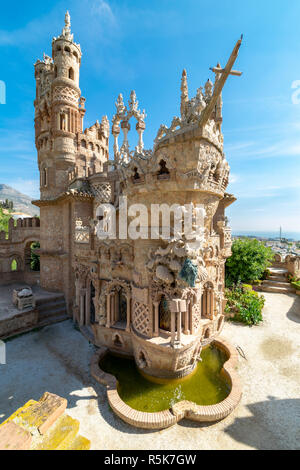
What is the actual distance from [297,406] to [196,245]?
26.3ft

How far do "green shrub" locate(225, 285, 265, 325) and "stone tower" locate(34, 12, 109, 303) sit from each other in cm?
1410

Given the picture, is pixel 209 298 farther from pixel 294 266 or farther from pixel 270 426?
pixel 294 266

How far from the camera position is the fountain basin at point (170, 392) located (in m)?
7.55

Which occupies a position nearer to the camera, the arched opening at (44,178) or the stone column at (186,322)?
the stone column at (186,322)

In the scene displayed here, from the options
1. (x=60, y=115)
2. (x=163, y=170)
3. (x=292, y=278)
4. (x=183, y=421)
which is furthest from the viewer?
(x=292, y=278)

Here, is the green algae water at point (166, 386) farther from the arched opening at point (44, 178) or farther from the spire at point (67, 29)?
the spire at point (67, 29)

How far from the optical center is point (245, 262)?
69.4 ft

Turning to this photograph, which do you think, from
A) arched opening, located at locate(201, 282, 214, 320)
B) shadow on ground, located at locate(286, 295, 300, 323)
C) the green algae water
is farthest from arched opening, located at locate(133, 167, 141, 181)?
shadow on ground, located at locate(286, 295, 300, 323)

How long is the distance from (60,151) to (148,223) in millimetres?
13603

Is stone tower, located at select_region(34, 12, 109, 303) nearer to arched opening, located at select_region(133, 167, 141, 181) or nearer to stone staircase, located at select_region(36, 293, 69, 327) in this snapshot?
stone staircase, located at select_region(36, 293, 69, 327)

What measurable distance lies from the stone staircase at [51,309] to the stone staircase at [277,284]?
859 inches

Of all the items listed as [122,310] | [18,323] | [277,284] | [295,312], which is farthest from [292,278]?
[18,323]

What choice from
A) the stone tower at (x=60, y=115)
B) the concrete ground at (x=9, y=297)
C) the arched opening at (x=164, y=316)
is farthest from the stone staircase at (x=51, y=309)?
the stone tower at (x=60, y=115)
